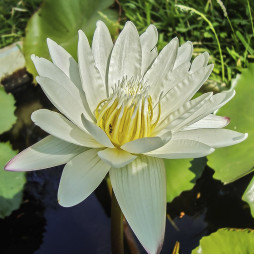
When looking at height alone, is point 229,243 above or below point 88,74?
below

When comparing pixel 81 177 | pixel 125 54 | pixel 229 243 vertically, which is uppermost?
pixel 125 54

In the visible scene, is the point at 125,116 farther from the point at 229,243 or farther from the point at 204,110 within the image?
the point at 229,243

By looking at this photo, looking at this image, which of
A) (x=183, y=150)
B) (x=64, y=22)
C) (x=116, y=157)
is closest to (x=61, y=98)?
(x=116, y=157)

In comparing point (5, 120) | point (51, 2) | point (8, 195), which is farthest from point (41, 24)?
point (8, 195)

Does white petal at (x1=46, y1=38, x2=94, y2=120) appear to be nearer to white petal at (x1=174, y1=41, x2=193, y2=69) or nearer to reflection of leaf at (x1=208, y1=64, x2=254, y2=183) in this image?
white petal at (x1=174, y1=41, x2=193, y2=69)

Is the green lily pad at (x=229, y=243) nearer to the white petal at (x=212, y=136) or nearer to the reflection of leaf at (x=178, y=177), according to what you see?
the reflection of leaf at (x=178, y=177)

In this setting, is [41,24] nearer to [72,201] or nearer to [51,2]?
[51,2]

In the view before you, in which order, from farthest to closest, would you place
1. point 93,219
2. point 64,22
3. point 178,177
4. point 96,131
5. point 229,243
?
point 64,22 → point 93,219 → point 178,177 → point 229,243 → point 96,131
